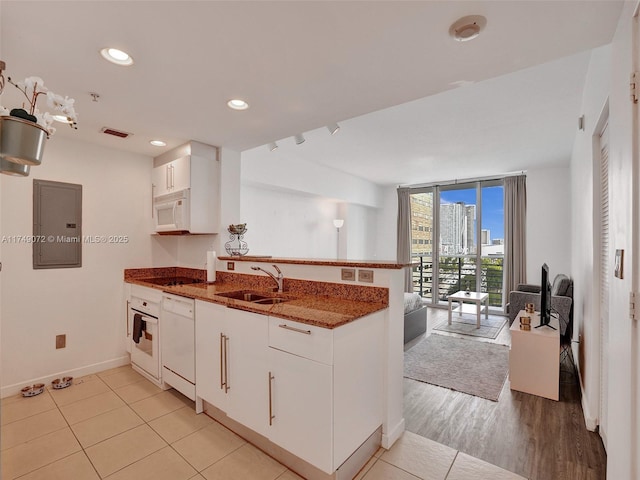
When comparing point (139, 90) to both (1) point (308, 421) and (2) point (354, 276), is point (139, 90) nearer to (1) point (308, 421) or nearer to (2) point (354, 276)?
(2) point (354, 276)

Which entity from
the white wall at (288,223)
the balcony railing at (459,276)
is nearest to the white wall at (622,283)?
the white wall at (288,223)

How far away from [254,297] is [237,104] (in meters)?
1.56

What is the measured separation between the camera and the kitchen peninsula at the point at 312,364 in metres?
1.65

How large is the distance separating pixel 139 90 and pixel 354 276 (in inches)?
77.3

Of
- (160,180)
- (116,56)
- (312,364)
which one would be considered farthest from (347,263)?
(160,180)

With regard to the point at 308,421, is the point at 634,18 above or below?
above

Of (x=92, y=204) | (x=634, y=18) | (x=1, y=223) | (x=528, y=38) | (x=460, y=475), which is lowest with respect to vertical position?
(x=460, y=475)

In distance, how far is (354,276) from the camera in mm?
2229

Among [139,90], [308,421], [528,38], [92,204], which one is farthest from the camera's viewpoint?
[92,204]

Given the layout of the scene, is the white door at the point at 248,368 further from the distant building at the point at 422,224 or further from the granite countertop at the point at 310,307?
the distant building at the point at 422,224

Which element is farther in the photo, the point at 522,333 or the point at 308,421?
the point at 522,333

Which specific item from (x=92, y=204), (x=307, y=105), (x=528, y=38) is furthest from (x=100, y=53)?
(x=528, y=38)

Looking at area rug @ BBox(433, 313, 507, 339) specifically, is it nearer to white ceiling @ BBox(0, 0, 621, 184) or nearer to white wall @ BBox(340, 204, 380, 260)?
white wall @ BBox(340, 204, 380, 260)

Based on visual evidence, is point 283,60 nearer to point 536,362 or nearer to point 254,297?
point 254,297
